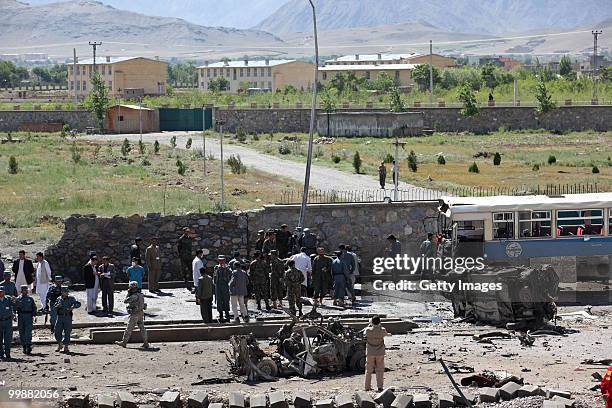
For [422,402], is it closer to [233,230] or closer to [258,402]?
[258,402]

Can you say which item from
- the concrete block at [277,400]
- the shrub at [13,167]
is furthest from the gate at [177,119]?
the concrete block at [277,400]

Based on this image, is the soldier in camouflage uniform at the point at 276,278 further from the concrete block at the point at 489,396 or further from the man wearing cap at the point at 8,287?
the concrete block at the point at 489,396

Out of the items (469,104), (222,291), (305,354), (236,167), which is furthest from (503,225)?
(469,104)

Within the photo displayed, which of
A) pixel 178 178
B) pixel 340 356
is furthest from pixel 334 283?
pixel 178 178

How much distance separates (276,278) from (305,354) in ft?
17.4

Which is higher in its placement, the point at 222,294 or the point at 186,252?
the point at 186,252

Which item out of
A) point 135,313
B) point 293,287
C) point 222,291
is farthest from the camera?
point 293,287

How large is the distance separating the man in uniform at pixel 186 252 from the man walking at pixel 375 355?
9651mm

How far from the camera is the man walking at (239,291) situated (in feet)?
79.5

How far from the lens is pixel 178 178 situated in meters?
51.3

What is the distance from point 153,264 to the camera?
1080 inches

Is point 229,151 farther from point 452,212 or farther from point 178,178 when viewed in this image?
point 452,212

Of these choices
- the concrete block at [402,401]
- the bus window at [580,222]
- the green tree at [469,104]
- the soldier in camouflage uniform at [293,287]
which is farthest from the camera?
the green tree at [469,104]

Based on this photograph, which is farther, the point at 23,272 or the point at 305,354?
the point at 23,272
